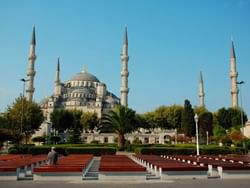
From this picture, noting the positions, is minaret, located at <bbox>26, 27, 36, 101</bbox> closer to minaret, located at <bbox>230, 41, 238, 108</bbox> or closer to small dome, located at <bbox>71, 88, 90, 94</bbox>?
small dome, located at <bbox>71, 88, 90, 94</bbox>

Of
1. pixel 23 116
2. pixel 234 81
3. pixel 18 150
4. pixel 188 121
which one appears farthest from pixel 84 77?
pixel 18 150

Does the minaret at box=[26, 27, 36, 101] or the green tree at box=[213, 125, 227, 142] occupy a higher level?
the minaret at box=[26, 27, 36, 101]

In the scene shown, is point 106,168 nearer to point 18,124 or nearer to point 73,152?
point 73,152

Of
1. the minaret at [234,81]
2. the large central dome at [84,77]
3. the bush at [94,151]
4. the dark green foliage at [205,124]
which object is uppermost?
the large central dome at [84,77]

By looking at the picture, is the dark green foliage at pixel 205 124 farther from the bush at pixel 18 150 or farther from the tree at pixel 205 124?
the bush at pixel 18 150

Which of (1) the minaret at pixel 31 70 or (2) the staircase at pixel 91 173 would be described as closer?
(2) the staircase at pixel 91 173

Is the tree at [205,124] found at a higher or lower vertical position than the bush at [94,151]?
higher

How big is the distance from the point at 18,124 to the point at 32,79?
20269mm

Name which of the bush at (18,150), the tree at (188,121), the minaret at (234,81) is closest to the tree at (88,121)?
the tree at (188,121)

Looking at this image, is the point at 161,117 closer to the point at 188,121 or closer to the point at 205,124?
the point at 188,121

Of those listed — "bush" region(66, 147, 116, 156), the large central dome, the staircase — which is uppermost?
the large central dome

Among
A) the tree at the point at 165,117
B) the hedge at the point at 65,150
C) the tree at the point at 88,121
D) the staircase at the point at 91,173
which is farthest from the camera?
the tree at the point at 88,121

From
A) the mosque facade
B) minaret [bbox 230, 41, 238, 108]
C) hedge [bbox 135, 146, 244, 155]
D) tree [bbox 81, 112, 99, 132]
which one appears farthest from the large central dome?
hedge [bbox 135, 146, 244, 155]

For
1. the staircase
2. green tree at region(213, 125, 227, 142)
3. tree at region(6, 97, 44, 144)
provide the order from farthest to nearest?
green tree at region(213, 125, 227, 142) < tree at region(6, 97, 44, 144) < the staircase
